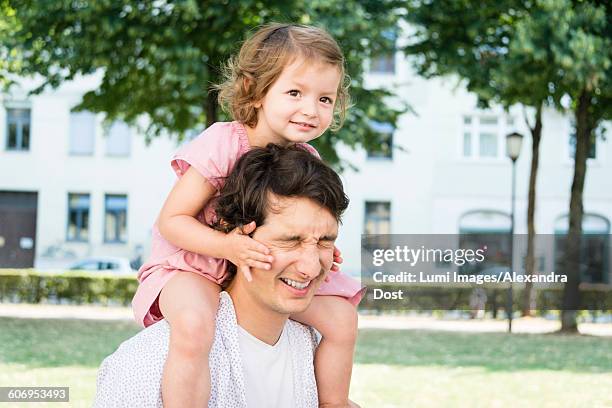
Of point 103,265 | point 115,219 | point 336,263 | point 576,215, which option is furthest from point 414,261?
point 115,219

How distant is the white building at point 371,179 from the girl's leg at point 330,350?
103 ft

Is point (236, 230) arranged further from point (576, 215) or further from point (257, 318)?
point (576, 215)

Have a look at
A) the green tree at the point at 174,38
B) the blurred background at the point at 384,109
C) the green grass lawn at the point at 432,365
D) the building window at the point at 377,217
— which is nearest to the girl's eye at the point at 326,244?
the blurred background at the point at 384,109

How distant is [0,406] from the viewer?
8.41 meters

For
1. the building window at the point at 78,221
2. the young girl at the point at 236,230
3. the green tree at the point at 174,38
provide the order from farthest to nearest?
the building window at the point at 78,221, the green tree at the point at 174,38, the young girl at the point at 236,230

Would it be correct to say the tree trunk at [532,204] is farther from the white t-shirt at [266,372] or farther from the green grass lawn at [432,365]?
the white t-shirt at [266,372]

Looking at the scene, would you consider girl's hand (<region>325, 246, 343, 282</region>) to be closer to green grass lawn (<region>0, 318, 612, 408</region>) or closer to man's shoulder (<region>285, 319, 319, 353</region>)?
man's shoulder (<region>285, 319, 319, 353</region>)

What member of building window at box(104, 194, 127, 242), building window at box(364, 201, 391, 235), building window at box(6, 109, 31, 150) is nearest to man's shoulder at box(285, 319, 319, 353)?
building window at box(364, 201, 391, 235)

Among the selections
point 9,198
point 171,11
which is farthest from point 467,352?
point 9,198

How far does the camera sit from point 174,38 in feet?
49.3

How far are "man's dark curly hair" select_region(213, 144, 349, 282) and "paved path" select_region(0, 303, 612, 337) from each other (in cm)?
1605

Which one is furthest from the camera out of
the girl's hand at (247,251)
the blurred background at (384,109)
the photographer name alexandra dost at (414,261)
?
the blurred background at (384,109)

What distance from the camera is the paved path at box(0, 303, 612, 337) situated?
63.7 feet

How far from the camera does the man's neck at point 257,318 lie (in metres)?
2.85
